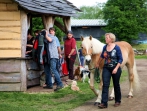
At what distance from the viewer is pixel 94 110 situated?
8.30m

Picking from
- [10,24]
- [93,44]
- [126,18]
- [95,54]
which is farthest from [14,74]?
[126,18]

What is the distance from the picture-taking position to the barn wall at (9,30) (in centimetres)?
1069

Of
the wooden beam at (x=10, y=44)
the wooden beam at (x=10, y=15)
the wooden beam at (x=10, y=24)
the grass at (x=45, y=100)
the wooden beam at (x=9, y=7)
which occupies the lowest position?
the grass at (x=45, y=100)

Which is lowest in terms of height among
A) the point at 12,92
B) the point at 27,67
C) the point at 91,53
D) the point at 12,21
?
the point at 12,92

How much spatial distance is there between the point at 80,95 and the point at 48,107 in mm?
1841

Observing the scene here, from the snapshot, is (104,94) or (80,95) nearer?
(104,94)

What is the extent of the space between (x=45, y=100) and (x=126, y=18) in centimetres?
2972

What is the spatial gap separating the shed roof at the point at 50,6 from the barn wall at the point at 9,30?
485mm

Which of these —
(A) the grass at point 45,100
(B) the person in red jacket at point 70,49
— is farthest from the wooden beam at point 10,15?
(B) the person in red jacket at point 70,49

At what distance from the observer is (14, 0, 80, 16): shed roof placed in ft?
34.5

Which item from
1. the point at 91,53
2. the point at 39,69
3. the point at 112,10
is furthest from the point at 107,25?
the point at 91,53

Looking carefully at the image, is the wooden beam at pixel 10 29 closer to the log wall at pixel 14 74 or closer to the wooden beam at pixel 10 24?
the wooden beam at pixel 10 24

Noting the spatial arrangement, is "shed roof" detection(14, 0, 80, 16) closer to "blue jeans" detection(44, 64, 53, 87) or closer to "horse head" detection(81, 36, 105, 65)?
"blue jeans" detection(44, 64, 53, 87)

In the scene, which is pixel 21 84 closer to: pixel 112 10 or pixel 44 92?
pixel 44 92
